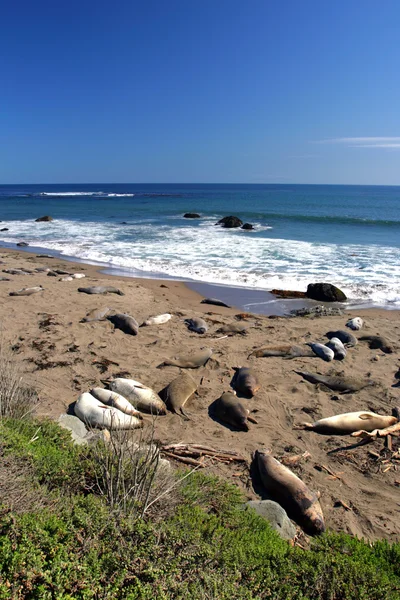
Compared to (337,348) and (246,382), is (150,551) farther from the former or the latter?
(337,348)

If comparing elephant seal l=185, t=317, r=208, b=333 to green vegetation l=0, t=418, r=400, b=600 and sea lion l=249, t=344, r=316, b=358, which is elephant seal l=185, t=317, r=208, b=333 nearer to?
sea lion l=249, t=344, r=316, b=358

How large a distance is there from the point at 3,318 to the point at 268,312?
6.27 m

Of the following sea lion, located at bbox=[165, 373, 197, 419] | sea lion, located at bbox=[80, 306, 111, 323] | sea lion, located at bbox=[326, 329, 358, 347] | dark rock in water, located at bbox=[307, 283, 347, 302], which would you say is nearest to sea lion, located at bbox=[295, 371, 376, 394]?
sea lion, located at bbox=[326, 329, 358, 347]

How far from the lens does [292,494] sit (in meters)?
3.96

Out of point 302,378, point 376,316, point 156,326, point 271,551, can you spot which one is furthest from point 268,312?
point 271,551

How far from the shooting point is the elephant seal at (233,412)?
5.32m

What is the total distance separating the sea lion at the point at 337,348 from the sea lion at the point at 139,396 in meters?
3.62

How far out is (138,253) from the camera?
1886 centimetres

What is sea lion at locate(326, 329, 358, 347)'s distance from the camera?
8.10 meters

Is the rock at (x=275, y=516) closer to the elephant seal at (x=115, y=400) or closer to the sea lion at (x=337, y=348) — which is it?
the elephant seal at (x=115, y=400)

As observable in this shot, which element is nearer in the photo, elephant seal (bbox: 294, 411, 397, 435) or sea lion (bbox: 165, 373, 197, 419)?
elephant seal (bbox: 294, 411, 397, 435)

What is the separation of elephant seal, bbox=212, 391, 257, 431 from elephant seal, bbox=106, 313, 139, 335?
3.11 meters

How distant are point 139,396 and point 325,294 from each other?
7.75 metres

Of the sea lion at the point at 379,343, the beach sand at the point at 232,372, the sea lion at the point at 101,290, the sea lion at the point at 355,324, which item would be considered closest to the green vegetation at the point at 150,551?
the beach sand at the point at 232,372
